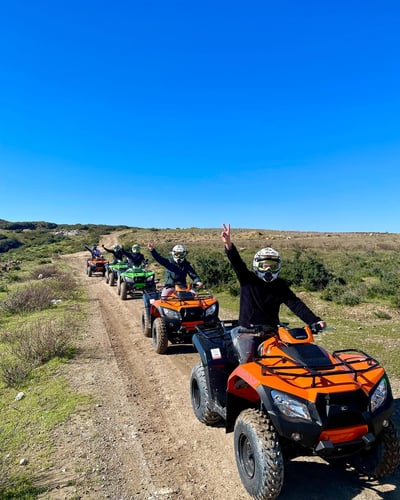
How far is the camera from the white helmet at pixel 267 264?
163 inches

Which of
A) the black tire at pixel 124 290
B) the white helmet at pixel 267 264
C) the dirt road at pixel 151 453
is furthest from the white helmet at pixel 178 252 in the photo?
the black tire at pixel 124 290

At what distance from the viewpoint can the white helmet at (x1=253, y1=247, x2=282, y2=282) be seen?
4129 mm

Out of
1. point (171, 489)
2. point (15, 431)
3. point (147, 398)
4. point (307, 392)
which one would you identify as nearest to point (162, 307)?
point (147, 398)

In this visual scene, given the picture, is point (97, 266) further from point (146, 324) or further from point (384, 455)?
point (384, 455)

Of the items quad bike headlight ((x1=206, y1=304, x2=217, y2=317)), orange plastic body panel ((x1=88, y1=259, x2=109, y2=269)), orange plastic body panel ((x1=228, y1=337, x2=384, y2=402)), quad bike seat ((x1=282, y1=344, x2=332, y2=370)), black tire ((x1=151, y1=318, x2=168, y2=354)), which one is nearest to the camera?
orange plastic body panel ((x1=228, y1=337, x2=384, y2=402))

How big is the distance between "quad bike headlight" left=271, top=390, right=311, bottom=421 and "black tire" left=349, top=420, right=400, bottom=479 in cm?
84

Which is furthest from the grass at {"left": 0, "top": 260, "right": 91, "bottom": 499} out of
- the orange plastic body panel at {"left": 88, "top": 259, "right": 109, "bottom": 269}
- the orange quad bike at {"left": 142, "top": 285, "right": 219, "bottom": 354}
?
the orange plastic body panel at {"left": 88, "top": 259, "right": 109, "bottom": 269}

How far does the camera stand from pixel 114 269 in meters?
18.7

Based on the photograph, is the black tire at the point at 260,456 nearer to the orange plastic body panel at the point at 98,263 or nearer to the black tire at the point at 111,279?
the black tire at the point at 111,279

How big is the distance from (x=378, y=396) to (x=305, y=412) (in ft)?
2.21

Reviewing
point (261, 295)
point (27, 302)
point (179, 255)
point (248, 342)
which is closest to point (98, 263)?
point (27, 302)

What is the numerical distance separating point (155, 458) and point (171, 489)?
57cm

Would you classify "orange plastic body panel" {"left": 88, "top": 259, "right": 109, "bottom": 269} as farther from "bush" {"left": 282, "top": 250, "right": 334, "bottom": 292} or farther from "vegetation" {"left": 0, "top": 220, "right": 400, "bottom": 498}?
"bush" {"left": 282, "top": 250, "right": 334, "bottom": 292}

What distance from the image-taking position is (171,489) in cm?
354
